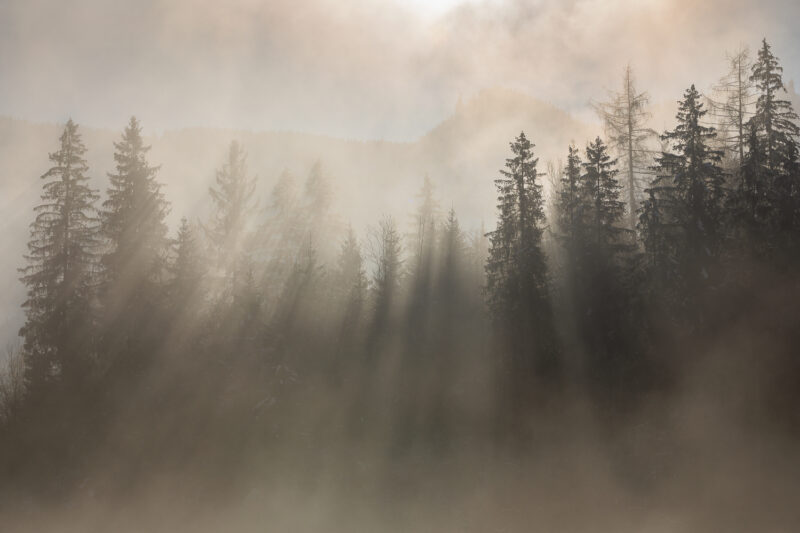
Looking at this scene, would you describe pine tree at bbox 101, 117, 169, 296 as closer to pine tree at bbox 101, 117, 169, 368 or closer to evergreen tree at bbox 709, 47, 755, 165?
pine tree at bbox 101, 117, 169, 368

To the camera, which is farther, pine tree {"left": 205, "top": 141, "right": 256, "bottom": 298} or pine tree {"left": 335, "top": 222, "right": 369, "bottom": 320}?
pine tree {"left": 205, "top": 141, "right": 256, "bottom": 298}

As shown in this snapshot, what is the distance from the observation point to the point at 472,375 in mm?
30484

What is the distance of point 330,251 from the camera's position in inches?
1785

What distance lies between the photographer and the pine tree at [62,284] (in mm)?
26922

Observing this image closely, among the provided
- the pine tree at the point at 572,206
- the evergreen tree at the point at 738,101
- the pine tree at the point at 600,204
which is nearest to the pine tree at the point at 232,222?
the pine tree at the point at 572,206

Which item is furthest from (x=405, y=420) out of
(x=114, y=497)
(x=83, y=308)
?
(x=83, y=308)

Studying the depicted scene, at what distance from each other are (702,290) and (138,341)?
31152 mm

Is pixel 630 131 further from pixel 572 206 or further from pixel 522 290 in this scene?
pixel 522 290

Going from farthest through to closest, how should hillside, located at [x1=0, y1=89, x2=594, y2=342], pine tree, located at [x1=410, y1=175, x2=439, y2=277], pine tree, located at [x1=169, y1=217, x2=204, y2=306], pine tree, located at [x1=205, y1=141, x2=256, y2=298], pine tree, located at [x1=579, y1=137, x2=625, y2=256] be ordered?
hillside, located at [x1=0, y1=89, x2=594, y2=342]
pine tree, located at [x1=410, y1=175, x2=439, y2=277]
pine tree, located at [x1=205, y1=141, x2=256, y2=298]
pine tree, located at [x1=169, y1=217, x2=204, y2=306]
pine tree, located at [x1=579, y1=137, x2=625, y2=256]

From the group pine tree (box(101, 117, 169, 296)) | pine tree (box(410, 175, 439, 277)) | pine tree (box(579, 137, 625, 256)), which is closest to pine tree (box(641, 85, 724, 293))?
pine tree (box(579, 137, 625, 256))

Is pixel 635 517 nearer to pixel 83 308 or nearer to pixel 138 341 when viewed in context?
pixel 138 341

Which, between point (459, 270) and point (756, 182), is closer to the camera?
point (756, 182)

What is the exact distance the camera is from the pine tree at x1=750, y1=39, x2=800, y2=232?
24.7 m

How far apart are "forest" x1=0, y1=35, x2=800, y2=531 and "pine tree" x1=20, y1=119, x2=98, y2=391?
0.40 ft
